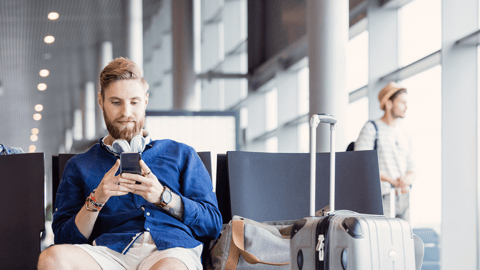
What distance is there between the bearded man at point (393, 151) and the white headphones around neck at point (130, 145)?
7.27 ft

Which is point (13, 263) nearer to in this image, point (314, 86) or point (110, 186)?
point (110, 186)

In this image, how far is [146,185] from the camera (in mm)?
1794

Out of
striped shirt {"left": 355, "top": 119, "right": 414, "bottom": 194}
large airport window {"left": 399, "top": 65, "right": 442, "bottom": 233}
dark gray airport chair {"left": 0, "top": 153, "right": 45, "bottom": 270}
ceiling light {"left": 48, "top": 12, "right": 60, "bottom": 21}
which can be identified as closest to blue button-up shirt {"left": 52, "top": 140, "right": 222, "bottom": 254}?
dark gray airport chair {"left": 0, "top": 153, "right": 45, "bottom": 270}

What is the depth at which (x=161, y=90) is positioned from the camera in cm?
736

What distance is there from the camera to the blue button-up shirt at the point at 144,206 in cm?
191

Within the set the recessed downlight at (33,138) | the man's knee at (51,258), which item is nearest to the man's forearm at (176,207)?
the man's knee at (51,258)

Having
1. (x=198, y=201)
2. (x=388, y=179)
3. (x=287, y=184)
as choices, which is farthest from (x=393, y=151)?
(x=198, y=201)

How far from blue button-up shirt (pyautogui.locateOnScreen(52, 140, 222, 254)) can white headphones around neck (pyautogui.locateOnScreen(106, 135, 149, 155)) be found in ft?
0.12

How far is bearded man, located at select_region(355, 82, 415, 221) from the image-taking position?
154 inches

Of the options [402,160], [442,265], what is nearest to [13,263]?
[402,160]

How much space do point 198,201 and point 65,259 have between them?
532 mm

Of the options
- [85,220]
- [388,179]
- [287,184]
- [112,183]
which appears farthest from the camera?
[388,179]

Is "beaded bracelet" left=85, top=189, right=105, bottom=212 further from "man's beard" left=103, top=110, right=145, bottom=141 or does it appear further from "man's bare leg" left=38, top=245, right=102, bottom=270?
"man's beard" left=103, top=110, right=145, bottom=141

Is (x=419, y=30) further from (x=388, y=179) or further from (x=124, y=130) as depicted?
(x=124, y=130)
